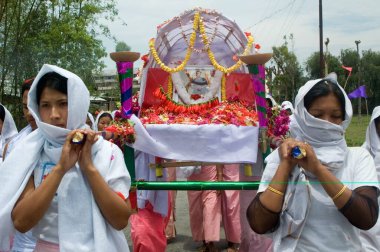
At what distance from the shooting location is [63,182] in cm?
224

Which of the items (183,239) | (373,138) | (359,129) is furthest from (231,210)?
(373,138)

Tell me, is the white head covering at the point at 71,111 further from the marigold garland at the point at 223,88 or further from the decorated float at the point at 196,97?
the marigold garland at the point at 223,88

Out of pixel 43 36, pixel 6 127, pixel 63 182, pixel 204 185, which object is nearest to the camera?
pixel 63 182

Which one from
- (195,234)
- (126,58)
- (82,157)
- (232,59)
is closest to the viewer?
(82,157)

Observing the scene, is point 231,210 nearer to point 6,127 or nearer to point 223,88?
point 223,88

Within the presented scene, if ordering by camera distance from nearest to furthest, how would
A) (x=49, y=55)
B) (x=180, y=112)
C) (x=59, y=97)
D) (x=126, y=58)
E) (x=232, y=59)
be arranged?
(x=59, y=97) → (x=126, y=58) → (x=180, y=112) → (x=232, y=59) → (x=49, y=55)

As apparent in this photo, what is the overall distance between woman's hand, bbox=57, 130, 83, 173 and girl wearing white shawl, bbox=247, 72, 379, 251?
0.88 m

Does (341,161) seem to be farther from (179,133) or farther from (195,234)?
(195,234)

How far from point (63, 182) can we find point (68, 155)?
176 millimetres

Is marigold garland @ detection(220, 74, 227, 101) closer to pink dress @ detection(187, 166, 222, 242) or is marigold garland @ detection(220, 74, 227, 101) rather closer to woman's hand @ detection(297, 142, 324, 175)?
pink dress @ detection(187, 166, 222, 242)

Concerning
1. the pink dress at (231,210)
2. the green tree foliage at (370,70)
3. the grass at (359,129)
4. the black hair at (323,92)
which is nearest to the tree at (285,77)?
the green tree foliage at (370,70)

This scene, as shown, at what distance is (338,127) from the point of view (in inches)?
91.3

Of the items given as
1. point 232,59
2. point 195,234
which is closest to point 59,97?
point 232,59

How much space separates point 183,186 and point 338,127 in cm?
134
